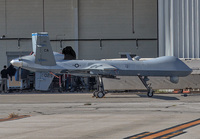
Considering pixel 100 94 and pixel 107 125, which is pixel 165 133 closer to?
pixel 107 125

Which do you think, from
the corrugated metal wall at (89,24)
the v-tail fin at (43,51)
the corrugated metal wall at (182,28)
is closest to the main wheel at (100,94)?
the v-tail fin at (43,51)

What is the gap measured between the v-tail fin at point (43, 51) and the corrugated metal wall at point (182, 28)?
990 cm

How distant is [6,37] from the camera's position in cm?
3662

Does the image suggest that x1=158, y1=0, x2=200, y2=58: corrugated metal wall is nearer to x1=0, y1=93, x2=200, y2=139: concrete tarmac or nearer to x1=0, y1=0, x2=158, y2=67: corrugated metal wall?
x1=0, y1=0, x2=158, y2=67: corrugated metal wall

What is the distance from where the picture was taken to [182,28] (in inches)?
1190

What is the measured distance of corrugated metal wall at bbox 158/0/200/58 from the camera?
29.9 m

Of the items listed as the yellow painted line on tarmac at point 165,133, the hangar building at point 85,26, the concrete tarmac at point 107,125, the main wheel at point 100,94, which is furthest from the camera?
the hangar building at point 85,26

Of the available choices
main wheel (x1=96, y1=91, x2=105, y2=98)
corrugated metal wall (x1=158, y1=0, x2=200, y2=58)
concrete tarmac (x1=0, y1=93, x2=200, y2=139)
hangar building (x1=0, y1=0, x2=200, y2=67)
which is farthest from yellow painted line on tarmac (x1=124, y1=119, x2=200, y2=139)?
hangar building (x1=0, y1=0, x2=200, y2=67)

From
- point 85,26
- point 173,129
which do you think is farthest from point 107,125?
point 85,26

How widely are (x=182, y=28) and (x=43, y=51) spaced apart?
35.8ft

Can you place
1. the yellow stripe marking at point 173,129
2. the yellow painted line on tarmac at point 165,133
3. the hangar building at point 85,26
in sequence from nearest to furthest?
1. the yellow painted line on tarmac at point 165,133
2. the yellow stripe marking at point 173,129
3. the hangar building at point 85,26

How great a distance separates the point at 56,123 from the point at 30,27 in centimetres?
2552

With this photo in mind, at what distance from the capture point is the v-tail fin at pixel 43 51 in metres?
22.9

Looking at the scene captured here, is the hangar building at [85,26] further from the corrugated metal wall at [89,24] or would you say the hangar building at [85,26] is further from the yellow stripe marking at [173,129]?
the yellow stripe marking at [173,129]
